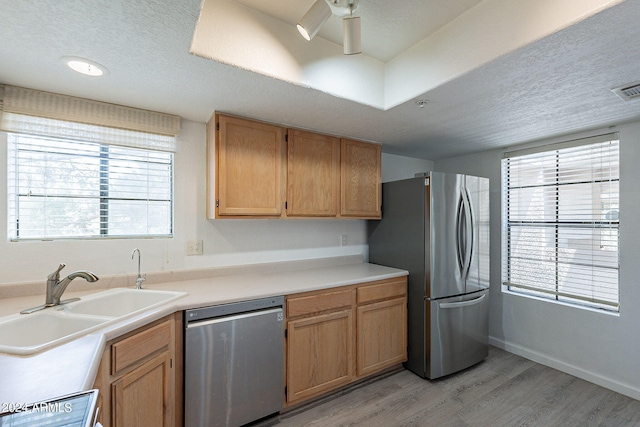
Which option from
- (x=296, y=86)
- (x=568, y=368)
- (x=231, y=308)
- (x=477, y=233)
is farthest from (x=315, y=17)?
(x=568, y=368)

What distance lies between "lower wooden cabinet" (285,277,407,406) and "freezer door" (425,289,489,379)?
263mm

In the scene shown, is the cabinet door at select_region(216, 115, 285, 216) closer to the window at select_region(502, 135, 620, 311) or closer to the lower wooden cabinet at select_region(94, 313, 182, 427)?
the lower wooden cabinet at select_region(94, 313, 182, 427)

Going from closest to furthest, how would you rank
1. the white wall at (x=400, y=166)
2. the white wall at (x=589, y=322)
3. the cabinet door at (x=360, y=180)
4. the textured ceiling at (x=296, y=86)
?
the textured ceiling at (x=296, y=86)
the white wall at (x=589, y=322)
the cabinet door at (x=360, y=180)
the white wall at (x=400, y=166)

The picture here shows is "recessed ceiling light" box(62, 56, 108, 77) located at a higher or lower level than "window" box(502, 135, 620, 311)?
higher

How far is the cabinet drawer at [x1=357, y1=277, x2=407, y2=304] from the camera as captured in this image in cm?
231

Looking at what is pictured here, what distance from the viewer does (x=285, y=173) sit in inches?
90.2

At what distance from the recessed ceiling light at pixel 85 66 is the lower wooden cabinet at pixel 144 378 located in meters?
1.35

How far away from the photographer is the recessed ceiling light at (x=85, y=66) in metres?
1.37

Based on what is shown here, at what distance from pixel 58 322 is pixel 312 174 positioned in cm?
185

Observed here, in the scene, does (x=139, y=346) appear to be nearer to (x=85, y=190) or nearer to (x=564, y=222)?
(x=85, y=190)

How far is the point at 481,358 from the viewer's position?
269 cm

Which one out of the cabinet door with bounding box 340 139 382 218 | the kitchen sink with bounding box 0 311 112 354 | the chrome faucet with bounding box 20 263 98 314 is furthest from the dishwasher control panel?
the cabinet door with bounding box 340 139 382 218

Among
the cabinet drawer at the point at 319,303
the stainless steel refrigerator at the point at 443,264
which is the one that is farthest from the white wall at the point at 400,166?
the cabinet drawer at the point at 319,303

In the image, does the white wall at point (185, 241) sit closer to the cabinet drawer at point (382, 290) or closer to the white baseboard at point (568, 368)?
the cabinet drawer at point (382, 290)
